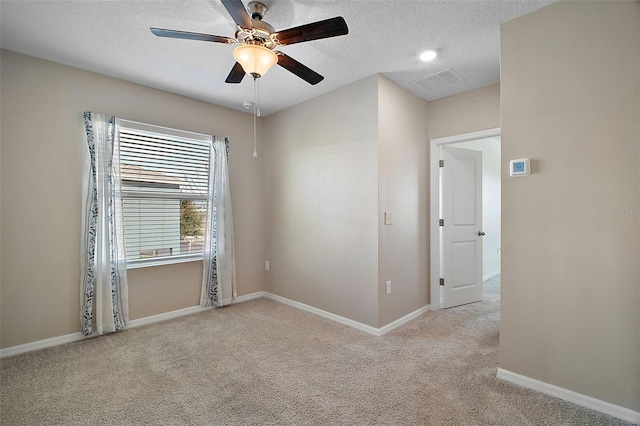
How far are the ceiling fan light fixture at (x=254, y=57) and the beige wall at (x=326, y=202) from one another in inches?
53.6

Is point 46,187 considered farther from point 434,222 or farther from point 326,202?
point 434,222

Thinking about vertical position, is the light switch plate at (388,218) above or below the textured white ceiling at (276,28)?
below

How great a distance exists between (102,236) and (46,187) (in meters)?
0.61

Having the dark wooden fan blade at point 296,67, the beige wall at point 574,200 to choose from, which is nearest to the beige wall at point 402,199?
the dark wooden fan blade at point 296,67

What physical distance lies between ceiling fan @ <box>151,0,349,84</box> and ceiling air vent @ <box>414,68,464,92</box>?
1577 mm

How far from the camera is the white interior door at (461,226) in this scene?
376 cm

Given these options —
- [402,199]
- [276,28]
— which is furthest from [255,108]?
[402,199]

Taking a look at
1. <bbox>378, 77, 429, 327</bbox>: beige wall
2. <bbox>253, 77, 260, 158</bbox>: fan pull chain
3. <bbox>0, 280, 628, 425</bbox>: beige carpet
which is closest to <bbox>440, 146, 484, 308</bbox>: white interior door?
<bbox>378, 77, 429, 327</bbox>: beige wall

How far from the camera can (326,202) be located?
353 cm

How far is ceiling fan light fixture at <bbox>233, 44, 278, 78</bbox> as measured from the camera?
6.30 ft

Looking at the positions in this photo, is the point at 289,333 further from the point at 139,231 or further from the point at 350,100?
the point at 350,100

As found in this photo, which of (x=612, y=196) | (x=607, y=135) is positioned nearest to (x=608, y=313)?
(x=612, y=196)

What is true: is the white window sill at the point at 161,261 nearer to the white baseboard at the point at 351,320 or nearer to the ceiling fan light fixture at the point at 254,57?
the white baseboard at the point at 351,320

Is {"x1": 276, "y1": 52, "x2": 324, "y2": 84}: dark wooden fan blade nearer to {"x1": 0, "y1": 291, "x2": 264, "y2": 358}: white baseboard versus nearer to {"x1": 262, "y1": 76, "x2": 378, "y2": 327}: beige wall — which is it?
{"x1": 262, "y1": 76, "x2": 378, "y2": 327}: beige wall
